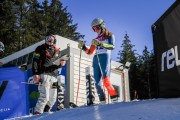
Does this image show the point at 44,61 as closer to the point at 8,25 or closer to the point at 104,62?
the point at 104,62

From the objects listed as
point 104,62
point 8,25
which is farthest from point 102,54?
point 8,25

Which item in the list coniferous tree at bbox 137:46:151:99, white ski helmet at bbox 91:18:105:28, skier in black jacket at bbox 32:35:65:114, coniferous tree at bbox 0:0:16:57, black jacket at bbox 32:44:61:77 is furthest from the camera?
coniferous tree at bbox 137:46:151:99

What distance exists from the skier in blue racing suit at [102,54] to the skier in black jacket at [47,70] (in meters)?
0.62

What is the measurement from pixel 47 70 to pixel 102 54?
110cm

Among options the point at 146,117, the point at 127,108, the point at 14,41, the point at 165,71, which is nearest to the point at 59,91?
the point at 165,71

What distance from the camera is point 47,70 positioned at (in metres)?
6.35

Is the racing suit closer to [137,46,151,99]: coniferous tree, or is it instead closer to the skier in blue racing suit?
the skier in blue racing suit

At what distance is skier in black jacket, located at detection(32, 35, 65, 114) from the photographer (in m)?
6.03

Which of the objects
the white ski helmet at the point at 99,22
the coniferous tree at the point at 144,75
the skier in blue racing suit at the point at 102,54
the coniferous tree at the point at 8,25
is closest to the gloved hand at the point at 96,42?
the skier in blue racing suit at the point at 102,54

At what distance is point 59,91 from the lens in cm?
673

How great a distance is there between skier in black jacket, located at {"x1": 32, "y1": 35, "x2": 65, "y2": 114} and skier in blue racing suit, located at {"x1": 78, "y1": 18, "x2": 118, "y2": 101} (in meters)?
0.62

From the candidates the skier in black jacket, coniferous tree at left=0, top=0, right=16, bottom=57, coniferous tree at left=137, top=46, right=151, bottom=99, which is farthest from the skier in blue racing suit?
coniferous tree at left=137, top=46, right=151, bottom=99

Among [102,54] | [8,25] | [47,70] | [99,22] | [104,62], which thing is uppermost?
[8,25]

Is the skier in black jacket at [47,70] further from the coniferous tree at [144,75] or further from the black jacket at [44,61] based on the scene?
the coniferous tree at [144,75]
